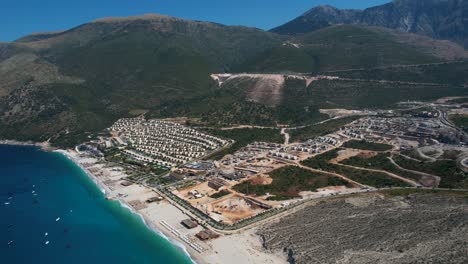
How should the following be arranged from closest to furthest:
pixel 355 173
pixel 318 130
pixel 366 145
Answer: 1. pixel 355 173
2. pixel 366 145
3. pixel 318 130

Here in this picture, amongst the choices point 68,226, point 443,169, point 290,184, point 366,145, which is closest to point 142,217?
point 68,226

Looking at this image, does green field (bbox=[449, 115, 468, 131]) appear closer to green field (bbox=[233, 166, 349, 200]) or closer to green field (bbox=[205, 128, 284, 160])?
green field (bbox=[205, 128, 284, 160])

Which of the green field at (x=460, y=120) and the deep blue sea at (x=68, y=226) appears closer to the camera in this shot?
the deep blue sea at (x=68, y=226)

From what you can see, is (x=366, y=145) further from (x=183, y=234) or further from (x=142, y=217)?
(x=142, y=217)

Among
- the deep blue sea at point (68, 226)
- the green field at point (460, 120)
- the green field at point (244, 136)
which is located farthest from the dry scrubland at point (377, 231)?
the green field at point (460, 120)

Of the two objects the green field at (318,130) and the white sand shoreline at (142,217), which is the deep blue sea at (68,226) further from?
the green field at (318,130)

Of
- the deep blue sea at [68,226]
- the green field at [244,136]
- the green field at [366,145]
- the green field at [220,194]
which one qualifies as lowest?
the deep blue sea at [68,226]

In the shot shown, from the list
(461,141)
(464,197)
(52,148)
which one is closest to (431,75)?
(461,141)
